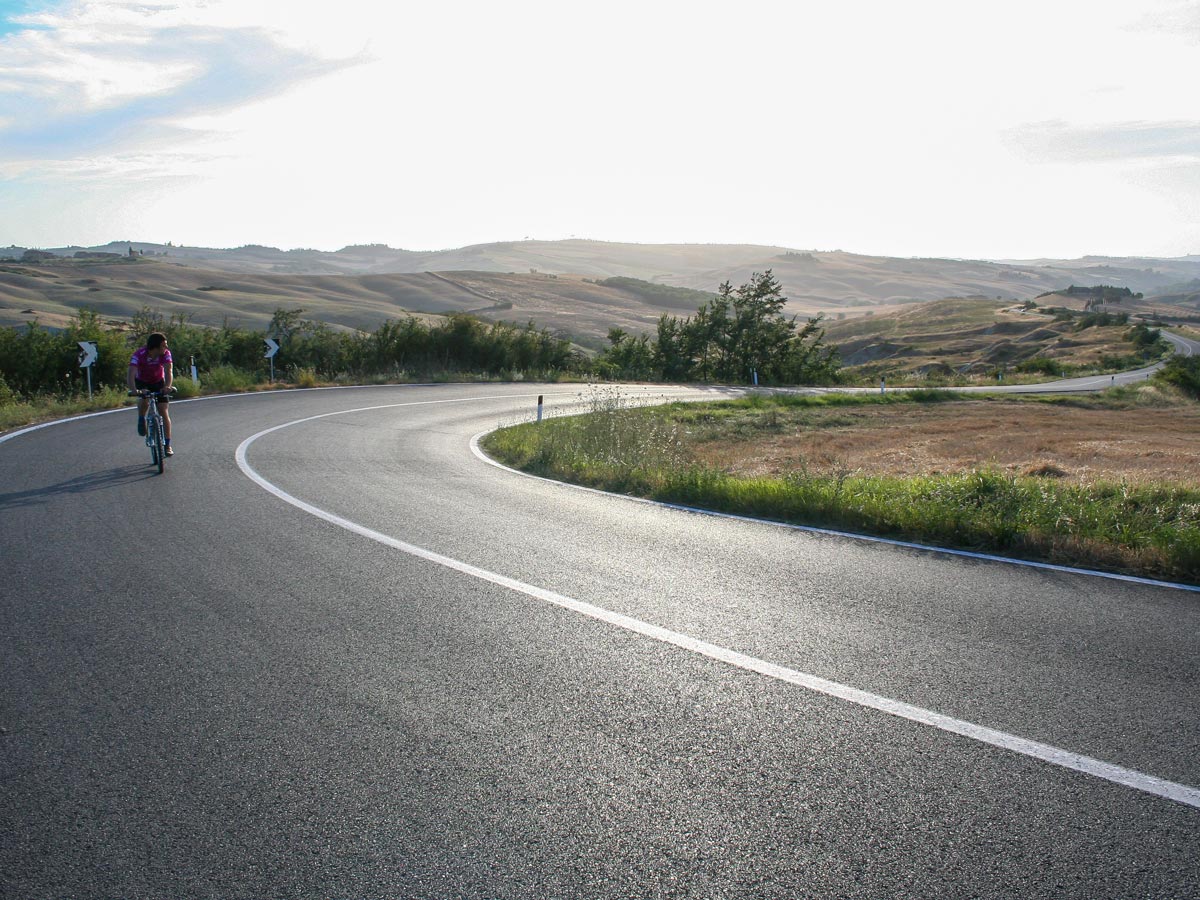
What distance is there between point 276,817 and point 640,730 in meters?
1.46

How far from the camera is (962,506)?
8617mm

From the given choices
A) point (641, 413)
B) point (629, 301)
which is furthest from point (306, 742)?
point (629, 301)

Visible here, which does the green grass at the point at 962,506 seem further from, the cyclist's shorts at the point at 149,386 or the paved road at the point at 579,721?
the cyclist's shorts at the point at 149,386

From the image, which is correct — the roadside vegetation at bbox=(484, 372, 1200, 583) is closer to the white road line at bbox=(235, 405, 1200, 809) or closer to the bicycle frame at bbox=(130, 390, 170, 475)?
the white road line at bbox=(235, 405, 1200, 809)

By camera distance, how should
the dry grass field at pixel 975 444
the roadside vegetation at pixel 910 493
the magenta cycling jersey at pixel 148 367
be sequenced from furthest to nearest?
the dry grass field at pixel 975 444, the magenta cycling jersey at pixel 148 367, the roadside vegetation at pixel 910 493

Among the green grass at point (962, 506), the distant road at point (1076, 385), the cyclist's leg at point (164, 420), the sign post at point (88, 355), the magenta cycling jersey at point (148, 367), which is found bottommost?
the distant road at point (1076, 385)

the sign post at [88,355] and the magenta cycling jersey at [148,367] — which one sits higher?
the magenta cycling jersey at [148,367]

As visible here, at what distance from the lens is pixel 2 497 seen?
9438mm

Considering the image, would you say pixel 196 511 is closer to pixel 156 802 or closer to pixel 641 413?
pixel 156 802

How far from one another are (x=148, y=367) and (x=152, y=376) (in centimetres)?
15

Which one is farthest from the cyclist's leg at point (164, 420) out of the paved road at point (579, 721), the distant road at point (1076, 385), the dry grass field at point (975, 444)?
the distant road at point (1076, 385)

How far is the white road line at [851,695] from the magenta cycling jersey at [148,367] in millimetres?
6455

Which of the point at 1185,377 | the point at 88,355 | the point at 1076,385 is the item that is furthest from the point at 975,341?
the point at 88,355

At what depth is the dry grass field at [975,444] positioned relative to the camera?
1570 centimetres
